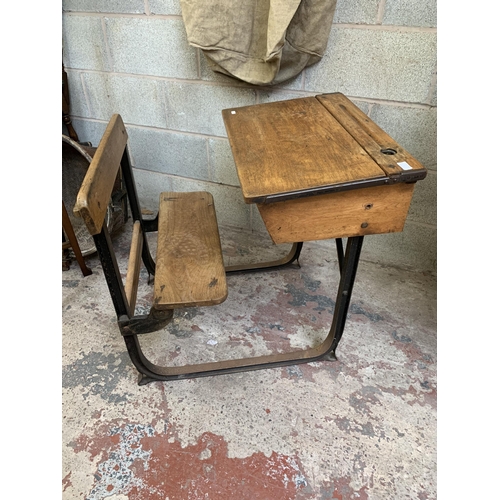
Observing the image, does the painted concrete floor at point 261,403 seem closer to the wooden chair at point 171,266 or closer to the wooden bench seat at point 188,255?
the wooden chair at point 171,266

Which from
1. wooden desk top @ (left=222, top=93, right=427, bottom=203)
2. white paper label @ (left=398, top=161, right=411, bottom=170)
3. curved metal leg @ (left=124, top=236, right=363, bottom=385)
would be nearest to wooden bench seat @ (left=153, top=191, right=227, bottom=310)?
curved metal leg @ (left=124, top=236, right=363, bottom=385)

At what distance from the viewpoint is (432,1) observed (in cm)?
152

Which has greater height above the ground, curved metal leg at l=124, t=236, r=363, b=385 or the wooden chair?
the wooden chair

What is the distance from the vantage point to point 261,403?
1.45 meters

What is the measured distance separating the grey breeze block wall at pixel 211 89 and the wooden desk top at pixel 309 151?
319 mm

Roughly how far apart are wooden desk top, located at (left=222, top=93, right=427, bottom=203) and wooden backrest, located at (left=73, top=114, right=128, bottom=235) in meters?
0.39

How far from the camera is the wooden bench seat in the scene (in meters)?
1.26

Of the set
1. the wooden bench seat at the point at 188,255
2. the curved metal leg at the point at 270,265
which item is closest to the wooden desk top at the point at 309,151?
the wooden bench seat at the point at 188,255

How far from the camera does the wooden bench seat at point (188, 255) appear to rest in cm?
126

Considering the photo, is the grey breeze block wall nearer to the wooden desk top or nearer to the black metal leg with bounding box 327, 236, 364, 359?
the wooden desk top

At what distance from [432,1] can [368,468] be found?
5.52ft

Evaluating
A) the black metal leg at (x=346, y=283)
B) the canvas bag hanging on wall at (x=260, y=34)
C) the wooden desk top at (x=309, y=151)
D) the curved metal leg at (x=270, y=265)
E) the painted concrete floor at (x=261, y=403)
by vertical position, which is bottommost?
the painted concrete floor at (x=261, y=403)

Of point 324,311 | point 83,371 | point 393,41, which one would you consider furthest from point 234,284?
point 393,41

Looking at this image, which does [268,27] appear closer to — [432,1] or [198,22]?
[198,22]
